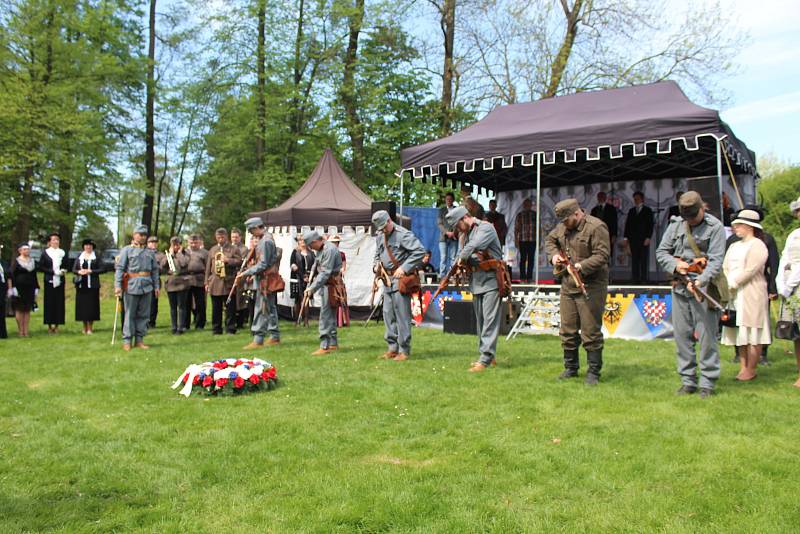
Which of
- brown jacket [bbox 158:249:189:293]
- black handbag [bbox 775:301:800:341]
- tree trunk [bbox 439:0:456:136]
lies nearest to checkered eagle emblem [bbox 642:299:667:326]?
black handbag [bbox 775:301:800:341]

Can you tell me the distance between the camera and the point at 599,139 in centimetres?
1050

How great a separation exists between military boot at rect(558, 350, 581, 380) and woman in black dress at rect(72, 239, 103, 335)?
864 centimetres


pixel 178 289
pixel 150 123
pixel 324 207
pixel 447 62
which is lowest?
pixel 178 289

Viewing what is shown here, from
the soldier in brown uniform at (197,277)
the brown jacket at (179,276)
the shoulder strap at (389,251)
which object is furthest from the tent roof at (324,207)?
the shoulder strap at (389,251)

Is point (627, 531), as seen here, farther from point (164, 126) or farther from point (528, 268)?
point (164, 126)

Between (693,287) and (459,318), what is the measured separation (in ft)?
18.6

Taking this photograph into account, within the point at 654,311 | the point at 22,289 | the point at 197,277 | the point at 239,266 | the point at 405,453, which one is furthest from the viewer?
the point at 197,277

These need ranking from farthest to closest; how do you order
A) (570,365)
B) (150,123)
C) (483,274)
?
(150,123), (483,274), (570,365)

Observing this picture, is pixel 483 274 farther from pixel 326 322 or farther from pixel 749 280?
pixel 749 280

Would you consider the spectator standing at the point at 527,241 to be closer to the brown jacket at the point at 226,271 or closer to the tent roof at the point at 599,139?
the tent roof at the point at 599,139

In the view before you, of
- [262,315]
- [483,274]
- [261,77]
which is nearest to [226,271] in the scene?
[262,315]

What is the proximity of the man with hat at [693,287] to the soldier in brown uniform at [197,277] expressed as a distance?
8576mm

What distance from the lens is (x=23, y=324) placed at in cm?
1155

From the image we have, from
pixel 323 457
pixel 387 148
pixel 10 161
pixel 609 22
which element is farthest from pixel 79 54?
pixel 323 457
